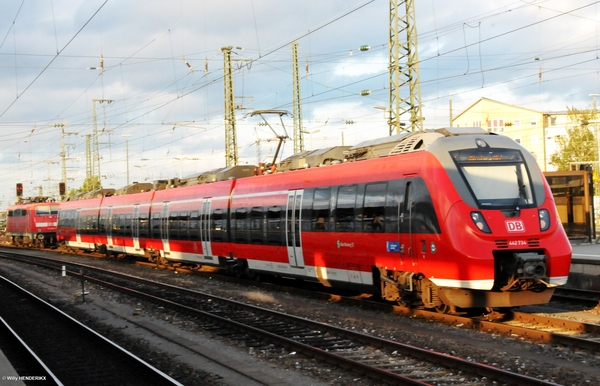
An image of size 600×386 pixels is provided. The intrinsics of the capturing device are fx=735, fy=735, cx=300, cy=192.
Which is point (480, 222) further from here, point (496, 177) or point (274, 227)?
point (274, 227)

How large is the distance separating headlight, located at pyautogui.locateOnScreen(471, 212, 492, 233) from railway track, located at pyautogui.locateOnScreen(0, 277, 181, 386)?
606cm

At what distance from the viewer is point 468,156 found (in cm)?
1382

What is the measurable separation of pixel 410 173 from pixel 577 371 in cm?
559

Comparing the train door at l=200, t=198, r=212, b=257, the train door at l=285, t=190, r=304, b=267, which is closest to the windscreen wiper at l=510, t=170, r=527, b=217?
the train door at l=285, t=190, r=304, b=267

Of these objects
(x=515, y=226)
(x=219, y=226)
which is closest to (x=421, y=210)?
(x=515, y=226)

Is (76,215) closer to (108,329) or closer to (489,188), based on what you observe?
(108,329)

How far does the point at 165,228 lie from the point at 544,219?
65.7 ft

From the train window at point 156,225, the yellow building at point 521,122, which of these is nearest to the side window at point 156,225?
the train window at point 156,225

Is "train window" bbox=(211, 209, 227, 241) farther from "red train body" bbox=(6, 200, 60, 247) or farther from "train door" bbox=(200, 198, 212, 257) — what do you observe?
"red train body" bbox=(6, 200, 60, 247)

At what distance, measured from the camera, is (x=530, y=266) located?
12648 millimetres

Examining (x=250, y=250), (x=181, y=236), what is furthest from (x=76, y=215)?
(x=250, y=250)

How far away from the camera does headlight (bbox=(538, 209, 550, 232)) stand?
1332 cm

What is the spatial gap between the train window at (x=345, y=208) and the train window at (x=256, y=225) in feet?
16.0

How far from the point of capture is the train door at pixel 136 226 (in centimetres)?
3461
